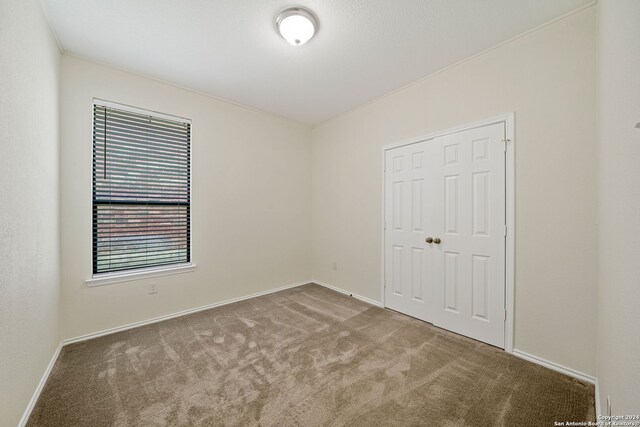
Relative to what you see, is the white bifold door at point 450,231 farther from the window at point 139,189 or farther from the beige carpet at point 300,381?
the window at point 139,189

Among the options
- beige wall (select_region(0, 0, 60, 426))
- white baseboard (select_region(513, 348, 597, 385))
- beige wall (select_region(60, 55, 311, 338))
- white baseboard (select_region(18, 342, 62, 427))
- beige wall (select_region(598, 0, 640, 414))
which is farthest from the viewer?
beige wall (select_region(60, 55, 311, 338))

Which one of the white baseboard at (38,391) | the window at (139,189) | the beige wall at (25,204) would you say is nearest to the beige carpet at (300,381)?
the white baseboard at (38,391)

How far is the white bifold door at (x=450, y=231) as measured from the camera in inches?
90.0

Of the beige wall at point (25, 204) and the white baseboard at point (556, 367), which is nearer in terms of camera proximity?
the beige wall at point (25, 204)

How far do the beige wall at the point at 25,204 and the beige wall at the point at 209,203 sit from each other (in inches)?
12.2

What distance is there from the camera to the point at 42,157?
183cm

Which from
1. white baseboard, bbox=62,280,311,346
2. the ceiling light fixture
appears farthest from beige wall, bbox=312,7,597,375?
white baseboard, bbox=62,280,311,346

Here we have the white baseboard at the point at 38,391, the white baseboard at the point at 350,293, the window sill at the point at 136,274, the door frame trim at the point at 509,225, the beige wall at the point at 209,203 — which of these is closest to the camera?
the white baseboard at the point at 38,391

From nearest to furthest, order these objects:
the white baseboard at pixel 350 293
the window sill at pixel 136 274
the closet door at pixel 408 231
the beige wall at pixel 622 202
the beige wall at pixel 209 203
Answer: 1. the beige wall at pixel 622 202
2. the beige wall at pixel 209 203
3. the window sill at pixel 136 274
4. the closet door at pixel 408 231
5. the white baseboard at pixel 350 293

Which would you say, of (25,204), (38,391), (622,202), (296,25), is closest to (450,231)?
(622,202)

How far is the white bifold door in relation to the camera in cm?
229

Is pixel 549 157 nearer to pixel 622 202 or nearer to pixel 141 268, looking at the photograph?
pixel 622 202

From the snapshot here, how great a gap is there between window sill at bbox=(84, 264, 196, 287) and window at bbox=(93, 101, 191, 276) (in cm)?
7

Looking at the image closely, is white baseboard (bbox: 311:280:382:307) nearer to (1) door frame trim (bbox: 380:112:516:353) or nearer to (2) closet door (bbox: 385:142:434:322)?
(2) closet door (bbox: 385:142:434:322)
